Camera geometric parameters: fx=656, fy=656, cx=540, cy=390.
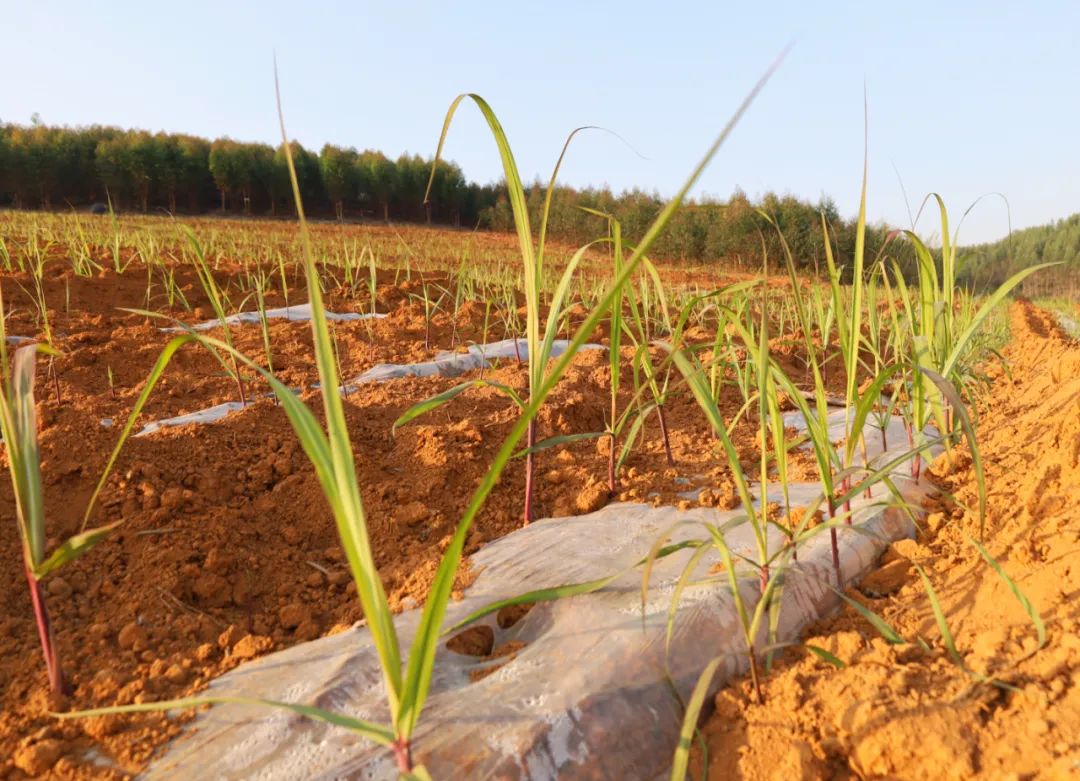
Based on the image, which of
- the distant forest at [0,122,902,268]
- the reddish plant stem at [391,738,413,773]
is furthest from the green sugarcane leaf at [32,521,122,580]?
the distant forest at [0,122,902,268]

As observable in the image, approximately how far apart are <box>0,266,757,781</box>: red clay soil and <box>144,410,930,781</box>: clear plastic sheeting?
110 mm

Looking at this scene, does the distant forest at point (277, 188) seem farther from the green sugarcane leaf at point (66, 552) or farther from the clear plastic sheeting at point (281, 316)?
the green sugarcane leaf at point (66, 552)

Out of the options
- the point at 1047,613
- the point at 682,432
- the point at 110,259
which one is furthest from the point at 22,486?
the point at 110,259

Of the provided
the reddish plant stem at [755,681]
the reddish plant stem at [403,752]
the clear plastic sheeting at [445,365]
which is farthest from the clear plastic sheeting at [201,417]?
the reddish plant stem at [755,681]

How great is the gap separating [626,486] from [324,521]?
759 millimetres

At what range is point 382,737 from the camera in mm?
721

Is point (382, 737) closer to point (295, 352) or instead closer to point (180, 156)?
point (295, 352)

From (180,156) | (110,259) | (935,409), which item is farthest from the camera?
(180,156)

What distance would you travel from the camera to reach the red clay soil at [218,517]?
1.04m

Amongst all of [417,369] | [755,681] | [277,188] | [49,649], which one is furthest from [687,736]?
[277,188]

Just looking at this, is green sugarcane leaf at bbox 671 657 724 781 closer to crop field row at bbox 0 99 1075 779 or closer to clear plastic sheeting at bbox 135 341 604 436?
crop field row at bbox 0 99 1075 779

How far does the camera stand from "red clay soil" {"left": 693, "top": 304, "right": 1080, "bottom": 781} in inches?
31.2

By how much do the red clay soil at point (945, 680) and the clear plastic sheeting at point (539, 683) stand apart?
3.0 inches

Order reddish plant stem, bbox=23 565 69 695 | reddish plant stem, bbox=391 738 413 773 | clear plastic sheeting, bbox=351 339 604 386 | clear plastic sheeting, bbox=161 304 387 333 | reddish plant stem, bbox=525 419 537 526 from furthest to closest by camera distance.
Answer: clear plastic sheeting, bbox=161 304 387 333, clear plastic sheeting, bbox=351 339 604 386, reddish plant stem, bbox=525 419 537 526, reddish plant stem, bbox=23 565 69 695, reddish plant stem, bbox=391 738 413 773
